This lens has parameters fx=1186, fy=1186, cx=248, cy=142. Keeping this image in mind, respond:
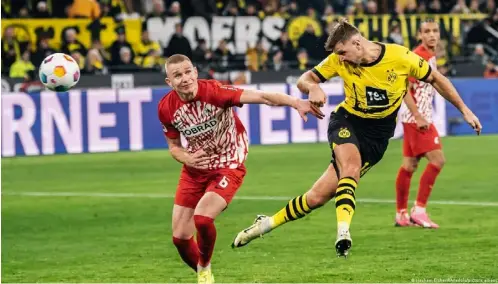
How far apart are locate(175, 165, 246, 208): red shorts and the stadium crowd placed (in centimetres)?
1598

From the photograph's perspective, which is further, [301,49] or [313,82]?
[301,49]

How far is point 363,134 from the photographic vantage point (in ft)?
34.3

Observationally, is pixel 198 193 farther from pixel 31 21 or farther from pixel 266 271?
pixel 31 21

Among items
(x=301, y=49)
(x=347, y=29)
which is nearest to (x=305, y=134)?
(x=301, y=49)

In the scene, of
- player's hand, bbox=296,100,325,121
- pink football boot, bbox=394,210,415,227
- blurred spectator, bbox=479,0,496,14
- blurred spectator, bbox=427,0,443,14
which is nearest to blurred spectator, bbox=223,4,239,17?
blurred spectator, bbox=427,0,443,14

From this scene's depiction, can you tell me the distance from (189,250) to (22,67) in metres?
16.6

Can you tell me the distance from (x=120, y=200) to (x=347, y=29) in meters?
7.96

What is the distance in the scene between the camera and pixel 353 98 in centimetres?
1044

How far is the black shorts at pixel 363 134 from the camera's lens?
10375 millimetres

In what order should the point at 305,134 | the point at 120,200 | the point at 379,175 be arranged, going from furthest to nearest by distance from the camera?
the point at 305,134 → the point at 379,175 → the point at 120,200

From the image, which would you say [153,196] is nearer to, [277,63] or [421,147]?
[421,147]

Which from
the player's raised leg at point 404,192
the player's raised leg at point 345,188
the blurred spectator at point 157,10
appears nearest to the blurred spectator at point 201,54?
the blurred spectator at point 157,10

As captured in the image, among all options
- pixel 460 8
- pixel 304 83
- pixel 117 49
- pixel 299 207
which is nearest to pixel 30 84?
pixel 117 49

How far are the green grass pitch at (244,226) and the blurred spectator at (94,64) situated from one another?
146 inches
